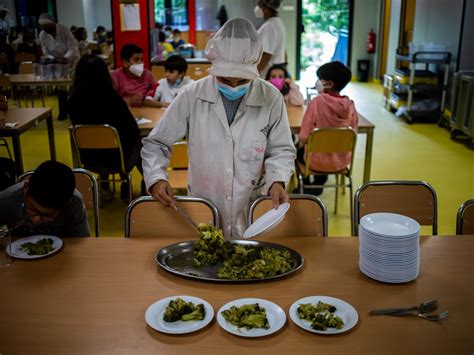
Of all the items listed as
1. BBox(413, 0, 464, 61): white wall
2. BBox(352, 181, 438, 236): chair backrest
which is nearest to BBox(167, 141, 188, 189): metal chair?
BBox(352, 181, 438, 236): chair backrest

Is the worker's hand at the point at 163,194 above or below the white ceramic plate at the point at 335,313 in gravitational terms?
above

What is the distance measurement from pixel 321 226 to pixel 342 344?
901 millimetres

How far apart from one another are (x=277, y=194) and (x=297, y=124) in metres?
2.11

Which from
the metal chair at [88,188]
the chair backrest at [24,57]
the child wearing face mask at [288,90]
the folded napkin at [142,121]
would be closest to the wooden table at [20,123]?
the folded napkin at [142,121]

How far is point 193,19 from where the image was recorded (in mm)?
11977

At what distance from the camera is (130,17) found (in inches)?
238

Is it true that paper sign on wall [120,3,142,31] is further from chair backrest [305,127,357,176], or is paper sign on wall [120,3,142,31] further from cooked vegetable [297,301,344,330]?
cooked vegetable [297,301,344,330]

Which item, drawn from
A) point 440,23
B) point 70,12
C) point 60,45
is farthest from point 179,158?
point 70,12

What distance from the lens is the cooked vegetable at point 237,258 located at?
1699mm

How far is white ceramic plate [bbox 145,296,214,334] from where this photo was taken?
1396 millimetres

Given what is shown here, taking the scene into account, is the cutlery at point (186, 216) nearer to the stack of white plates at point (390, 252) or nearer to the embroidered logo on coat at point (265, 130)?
the embroidered logo on coat at point (265, 130)

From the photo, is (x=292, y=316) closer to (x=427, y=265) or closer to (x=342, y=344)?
(x=342, y=344)

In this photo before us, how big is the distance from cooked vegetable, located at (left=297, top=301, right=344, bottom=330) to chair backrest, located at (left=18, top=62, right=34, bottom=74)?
6.75m

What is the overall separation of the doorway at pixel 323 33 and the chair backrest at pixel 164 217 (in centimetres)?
943
